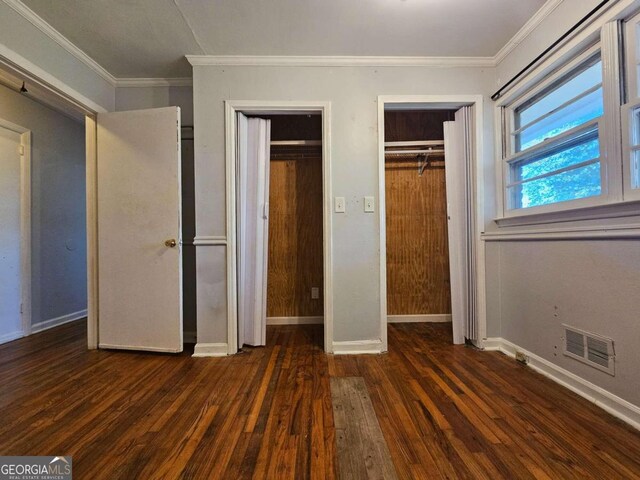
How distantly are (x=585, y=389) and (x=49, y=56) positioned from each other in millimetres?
3802

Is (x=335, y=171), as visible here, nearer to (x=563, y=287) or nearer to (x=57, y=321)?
(x=563, y=287)

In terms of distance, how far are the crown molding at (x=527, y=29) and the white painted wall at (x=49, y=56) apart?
10.2 feet

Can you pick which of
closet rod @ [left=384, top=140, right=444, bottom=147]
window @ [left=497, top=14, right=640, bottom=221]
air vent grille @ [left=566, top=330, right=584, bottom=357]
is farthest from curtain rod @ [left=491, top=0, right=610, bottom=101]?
air vent grille @ [left=566, top=330, right=584, bottom=357]

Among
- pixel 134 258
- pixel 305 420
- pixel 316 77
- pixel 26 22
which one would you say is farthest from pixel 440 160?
pixel 26 22

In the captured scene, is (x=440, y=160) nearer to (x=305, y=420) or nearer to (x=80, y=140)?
(x=305, y=420)

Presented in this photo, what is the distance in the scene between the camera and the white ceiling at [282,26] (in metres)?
1.55

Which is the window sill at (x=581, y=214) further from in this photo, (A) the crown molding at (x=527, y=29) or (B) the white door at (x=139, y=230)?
(B) the white door at (x=139, y=230)

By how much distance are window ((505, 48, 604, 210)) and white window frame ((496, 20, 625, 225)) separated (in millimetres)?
15

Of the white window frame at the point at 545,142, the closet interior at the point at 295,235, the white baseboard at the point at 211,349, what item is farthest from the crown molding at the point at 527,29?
the white baseboard at the point at 211,349

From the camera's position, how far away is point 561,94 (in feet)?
5.26

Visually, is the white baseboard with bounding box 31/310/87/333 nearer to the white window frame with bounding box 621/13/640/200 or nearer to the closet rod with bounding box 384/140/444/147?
the closet rod with bounding box 384/140/444/147

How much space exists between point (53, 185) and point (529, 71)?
14.2ft

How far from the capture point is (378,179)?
A: 78.8 inches

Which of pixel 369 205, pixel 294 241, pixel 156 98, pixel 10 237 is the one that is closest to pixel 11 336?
pixel 10 237
